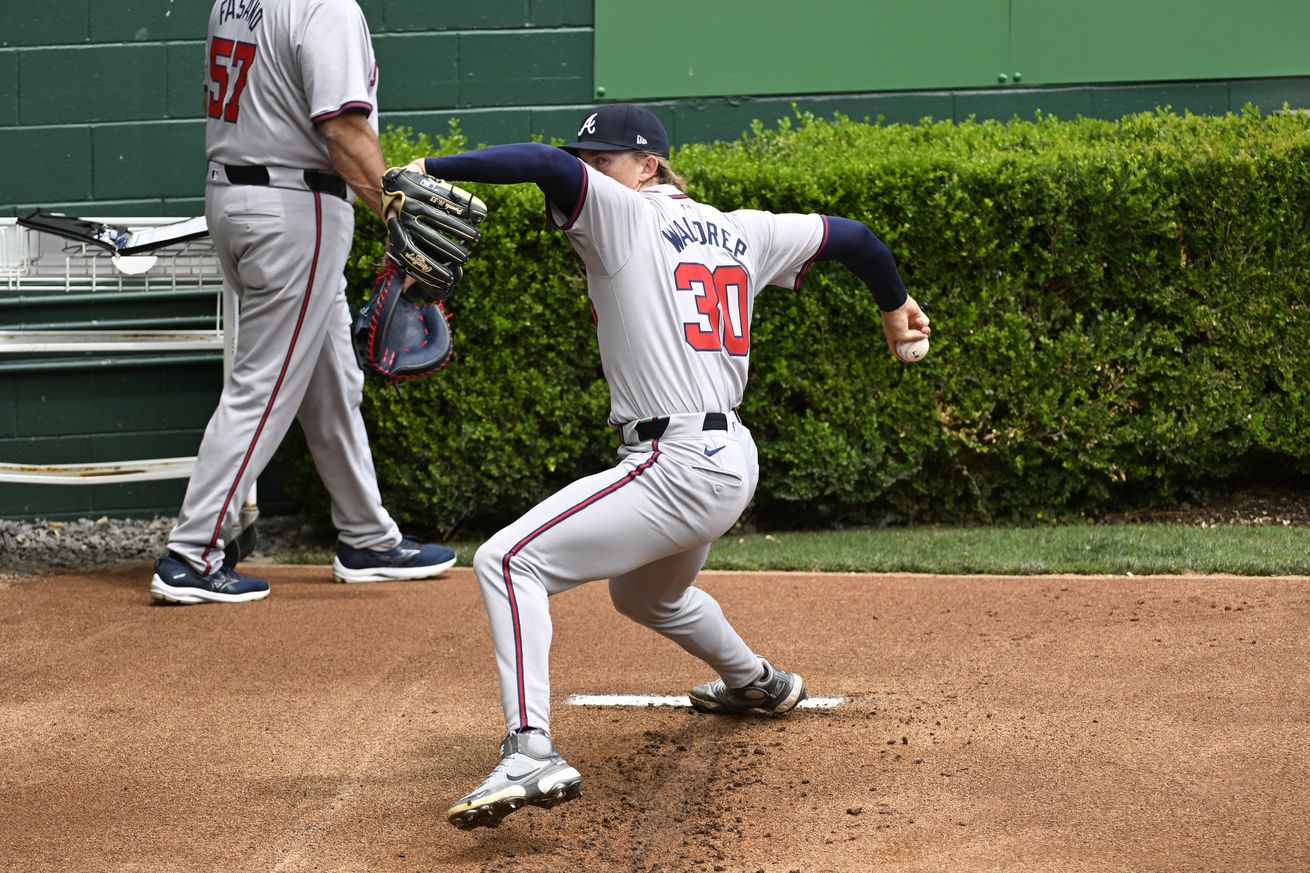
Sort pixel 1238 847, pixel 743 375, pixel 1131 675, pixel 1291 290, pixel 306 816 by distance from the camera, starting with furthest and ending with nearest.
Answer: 1. pixel 1291 290
2. pixel 1131 675
3. pixel 743 375
4. pixel 306 816
5. pixel 1238 847

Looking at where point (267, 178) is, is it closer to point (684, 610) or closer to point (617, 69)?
point (684, 610)

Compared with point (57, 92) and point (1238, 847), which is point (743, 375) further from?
point (57, 92)

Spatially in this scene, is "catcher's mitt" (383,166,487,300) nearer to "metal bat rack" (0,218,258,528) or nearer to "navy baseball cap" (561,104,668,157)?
"navy baseball cap" (561,104,668,157)

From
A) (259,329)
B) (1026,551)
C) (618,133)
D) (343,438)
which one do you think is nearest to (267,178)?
(259,329)

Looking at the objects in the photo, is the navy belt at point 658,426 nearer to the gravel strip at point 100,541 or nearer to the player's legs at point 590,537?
the player's legs at point 590,537

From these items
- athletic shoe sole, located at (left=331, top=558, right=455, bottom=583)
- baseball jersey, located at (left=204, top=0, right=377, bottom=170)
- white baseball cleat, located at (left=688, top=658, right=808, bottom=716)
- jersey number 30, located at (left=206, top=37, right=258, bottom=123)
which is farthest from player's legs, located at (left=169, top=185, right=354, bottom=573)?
white baseball cleat, located at (left=688, top=658, right=808, bottom=716)

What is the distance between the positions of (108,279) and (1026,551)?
4.71 m

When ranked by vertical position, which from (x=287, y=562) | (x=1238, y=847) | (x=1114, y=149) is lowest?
(x=287, y=562)

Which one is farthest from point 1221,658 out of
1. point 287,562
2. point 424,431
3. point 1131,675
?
point 287,562

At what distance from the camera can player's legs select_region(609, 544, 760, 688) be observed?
3.74m

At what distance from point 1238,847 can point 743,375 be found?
158 cm

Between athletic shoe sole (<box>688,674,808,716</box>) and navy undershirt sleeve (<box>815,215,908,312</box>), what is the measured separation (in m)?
1.14

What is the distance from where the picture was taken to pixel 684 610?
150 inches

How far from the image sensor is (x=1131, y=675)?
168 inches
